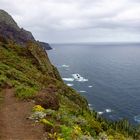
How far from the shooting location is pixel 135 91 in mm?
137625

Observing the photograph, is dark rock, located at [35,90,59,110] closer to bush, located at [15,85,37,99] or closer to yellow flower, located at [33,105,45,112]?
yellow flower, located at [33,105,45,112]

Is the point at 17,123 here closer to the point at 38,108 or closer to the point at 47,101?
the point at 38,108

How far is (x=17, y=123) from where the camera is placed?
83.4ft

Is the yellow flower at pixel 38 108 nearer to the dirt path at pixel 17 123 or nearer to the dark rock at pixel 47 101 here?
the dirt path at pixel 17 123

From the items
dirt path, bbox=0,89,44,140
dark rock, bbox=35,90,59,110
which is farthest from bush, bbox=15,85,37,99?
dark rock, bbox=35,90,59,110

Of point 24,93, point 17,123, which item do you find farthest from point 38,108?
point 24,93

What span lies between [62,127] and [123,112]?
270 feet

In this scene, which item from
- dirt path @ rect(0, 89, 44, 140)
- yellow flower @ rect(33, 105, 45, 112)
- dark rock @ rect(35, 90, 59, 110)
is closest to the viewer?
dirt path @ rect(0, 89, 44, 140)

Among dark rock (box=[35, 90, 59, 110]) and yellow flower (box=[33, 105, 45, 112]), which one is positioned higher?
dark rock (box=[35, 90, 59, 110])

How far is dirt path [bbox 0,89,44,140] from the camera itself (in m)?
22.6

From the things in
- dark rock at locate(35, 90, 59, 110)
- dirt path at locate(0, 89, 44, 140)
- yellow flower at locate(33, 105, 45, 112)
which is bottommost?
dirt path at locate(0, 89, 44, 140)

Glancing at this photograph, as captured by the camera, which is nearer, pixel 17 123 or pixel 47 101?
pixel 17 123

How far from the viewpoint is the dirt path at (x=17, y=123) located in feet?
74.2

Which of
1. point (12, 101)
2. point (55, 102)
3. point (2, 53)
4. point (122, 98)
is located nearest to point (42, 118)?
point (55, 102)
